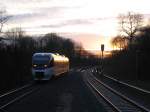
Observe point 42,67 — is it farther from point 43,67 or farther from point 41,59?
point 41,59

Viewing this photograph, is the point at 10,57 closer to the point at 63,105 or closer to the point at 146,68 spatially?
the point at 146,68

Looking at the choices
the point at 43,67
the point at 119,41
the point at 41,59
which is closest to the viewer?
the point at 43,67

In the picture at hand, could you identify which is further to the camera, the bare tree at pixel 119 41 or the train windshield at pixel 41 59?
the bare tree at pixel 119 41

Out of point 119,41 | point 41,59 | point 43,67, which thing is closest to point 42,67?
point 43,67

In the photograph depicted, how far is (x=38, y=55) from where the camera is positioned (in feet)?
150

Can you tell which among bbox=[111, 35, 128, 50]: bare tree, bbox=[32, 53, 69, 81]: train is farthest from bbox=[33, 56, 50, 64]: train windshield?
bbox=[111, 35, 128, 50]: bare tree

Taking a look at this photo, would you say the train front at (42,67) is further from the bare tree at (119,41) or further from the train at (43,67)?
the bare tree at (119,41)

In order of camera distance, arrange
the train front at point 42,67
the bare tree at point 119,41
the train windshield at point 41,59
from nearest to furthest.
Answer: the train front at point 42,67 → the train windshield at point 41,59 → the bare tree at point 119,41

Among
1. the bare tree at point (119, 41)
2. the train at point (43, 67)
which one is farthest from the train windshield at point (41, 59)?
the bare tree at point (119, 41)

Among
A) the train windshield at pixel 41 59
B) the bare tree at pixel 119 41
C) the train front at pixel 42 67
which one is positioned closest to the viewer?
the train front at pixel 42 67

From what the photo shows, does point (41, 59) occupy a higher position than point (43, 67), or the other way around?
point (41, 59)

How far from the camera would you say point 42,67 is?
145 ft

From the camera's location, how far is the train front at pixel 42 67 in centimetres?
4369

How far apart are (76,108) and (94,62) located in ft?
432
